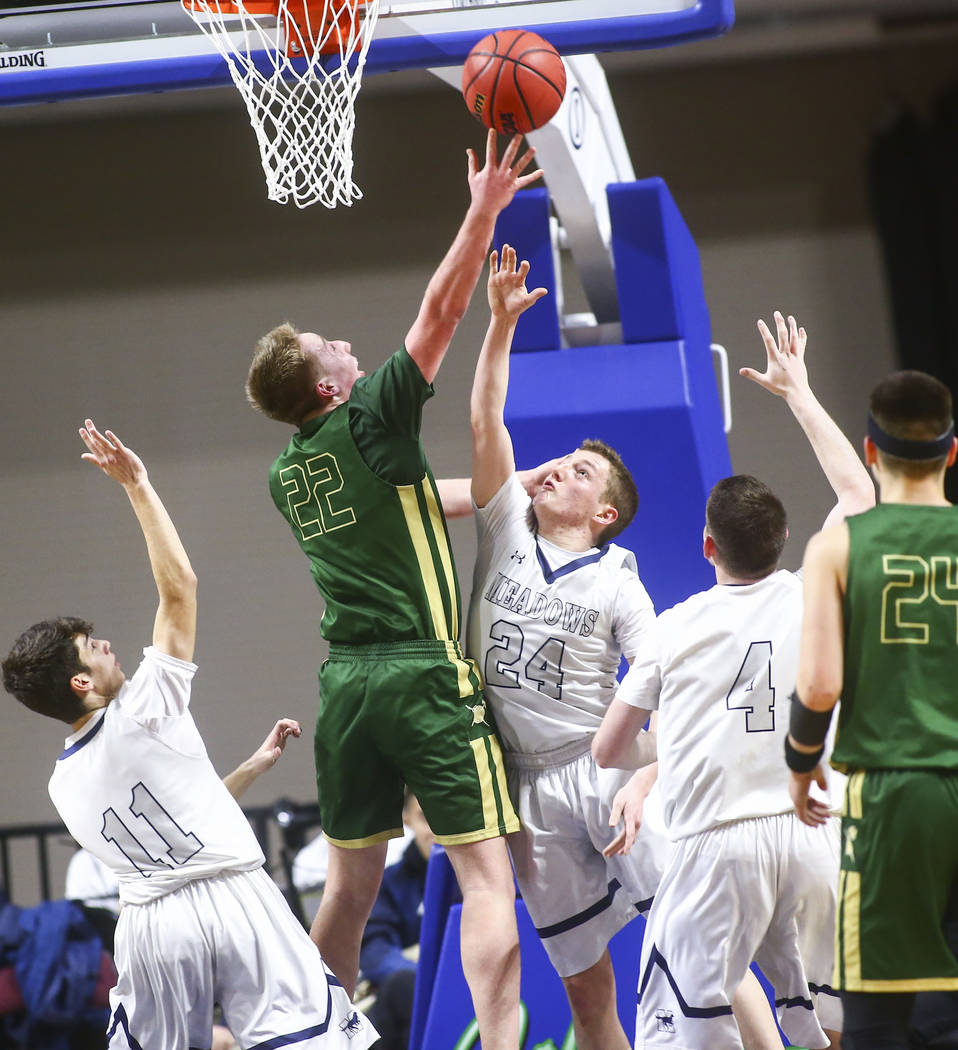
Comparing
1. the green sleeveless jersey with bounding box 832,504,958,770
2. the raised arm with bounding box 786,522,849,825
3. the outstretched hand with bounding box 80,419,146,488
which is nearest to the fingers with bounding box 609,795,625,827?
the raised arm with bounding box 786,522,849,825

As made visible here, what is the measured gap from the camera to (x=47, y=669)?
394 centimetres

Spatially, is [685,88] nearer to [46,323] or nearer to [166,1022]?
[46,323]

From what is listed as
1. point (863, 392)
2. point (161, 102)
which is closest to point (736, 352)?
point (863, 392)

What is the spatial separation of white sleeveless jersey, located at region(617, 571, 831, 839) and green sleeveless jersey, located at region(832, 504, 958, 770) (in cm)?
66

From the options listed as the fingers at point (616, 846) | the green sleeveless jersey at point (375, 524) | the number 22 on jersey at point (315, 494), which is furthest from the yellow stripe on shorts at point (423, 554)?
the fingers at point (616, 846)

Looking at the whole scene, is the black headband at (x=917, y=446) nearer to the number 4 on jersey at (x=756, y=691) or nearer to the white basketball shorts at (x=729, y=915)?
the number 4 on jersey at (x=756, y=691)

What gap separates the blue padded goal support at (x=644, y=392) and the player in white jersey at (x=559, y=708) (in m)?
1.11

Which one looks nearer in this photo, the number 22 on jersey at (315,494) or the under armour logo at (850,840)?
the under armour logo at (850,840)

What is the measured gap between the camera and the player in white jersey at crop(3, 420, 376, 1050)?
3912 millimetres

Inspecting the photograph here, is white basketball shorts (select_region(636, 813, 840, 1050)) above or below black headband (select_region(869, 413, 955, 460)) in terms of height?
below

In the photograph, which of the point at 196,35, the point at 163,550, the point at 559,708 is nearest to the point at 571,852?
the point at 559,708

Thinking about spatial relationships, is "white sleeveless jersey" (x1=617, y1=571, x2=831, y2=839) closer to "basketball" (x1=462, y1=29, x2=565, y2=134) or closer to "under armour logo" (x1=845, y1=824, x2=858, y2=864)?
"under armour logo" (x1=845, y1=824, x2=858, y2=864)

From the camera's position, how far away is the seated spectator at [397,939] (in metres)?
6.55

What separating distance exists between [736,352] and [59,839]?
654 cm
